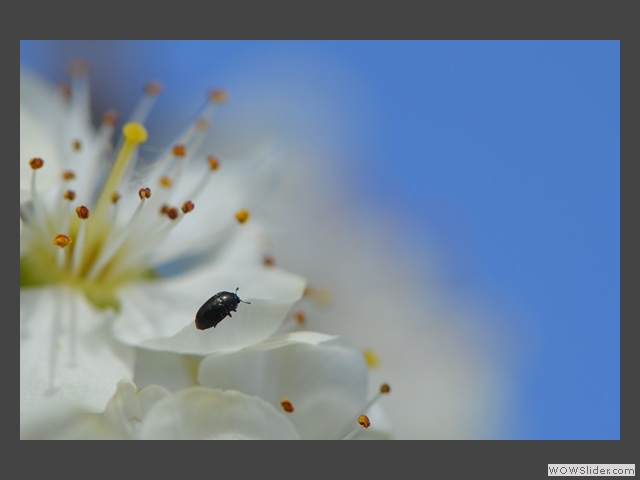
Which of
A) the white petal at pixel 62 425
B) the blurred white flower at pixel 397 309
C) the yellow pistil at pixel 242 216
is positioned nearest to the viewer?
the white petal at pixel 62 425

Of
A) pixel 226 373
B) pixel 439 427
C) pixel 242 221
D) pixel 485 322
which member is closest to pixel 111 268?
pixel 242 221

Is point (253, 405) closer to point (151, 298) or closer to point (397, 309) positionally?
point (151, 298)

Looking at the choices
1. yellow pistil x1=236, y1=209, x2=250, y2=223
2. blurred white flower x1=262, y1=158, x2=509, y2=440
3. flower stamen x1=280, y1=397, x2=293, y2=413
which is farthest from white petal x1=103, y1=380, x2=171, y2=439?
blurred white flower x1=262, y1=158, x2=509, y2=440

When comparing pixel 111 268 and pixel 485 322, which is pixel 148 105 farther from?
pixel 485 322

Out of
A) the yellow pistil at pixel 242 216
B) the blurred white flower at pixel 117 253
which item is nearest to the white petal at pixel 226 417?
the blurred white flower at pixel 117 253

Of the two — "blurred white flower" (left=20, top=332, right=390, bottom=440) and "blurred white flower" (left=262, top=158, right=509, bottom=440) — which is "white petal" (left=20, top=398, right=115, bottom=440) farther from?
"blurred white flower" (left=262, top=158, right=509, bottom=440)
